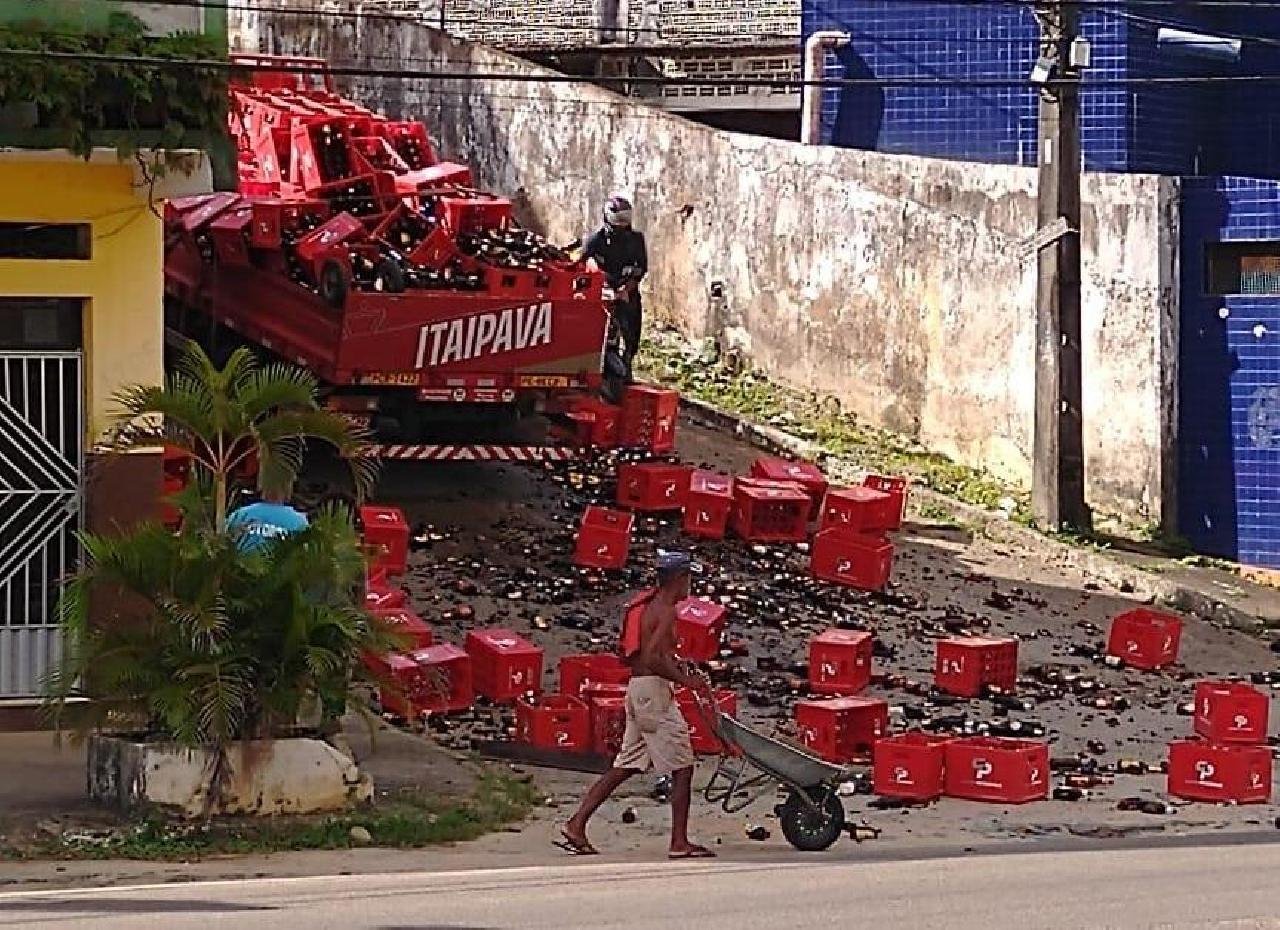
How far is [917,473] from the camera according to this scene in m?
26.5

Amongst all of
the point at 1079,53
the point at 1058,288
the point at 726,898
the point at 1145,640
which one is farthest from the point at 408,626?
the point at 1079,53

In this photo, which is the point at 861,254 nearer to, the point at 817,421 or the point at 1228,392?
the point at 817,421

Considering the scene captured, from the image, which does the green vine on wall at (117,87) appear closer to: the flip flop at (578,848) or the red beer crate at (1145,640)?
the flip flop at (578,848)

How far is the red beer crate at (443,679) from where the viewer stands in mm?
17453

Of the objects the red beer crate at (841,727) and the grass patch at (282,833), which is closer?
the grass patch at (282,833)

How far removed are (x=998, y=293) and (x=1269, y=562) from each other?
12.9 feet

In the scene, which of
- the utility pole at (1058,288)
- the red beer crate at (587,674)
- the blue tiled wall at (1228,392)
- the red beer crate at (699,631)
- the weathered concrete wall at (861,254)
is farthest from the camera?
the weathered concrete wall at (861,254)

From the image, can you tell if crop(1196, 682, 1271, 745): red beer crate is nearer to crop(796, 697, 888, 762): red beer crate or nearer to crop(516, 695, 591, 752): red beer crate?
crop(796, 697, 888, 762): red beer crate

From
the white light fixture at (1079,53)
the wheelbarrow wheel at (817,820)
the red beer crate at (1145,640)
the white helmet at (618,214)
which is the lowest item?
the red beer crate at (1145,640)

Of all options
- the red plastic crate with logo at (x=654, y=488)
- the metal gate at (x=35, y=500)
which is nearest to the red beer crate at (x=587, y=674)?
the metal gate at (x=35, y=500)

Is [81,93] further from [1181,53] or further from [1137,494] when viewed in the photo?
[1181,53]

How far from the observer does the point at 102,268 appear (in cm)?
1717

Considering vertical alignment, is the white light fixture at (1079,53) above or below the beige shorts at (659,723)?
above

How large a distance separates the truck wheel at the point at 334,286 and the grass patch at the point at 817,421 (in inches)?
268
